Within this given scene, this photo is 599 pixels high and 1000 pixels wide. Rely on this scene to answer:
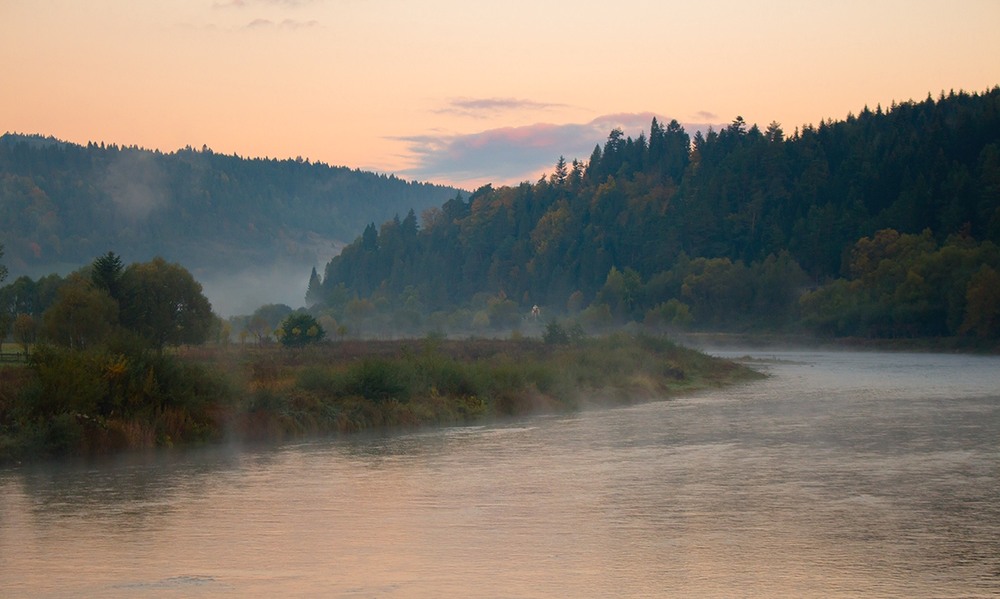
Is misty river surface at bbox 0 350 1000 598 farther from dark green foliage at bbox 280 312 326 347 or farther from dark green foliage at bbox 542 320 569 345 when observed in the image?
dark green foliage at bbox 280 312 326 347

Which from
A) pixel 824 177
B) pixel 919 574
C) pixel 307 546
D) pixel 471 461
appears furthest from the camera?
pixel 824 177

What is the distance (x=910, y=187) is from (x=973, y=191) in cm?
1241

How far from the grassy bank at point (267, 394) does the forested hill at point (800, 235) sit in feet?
212

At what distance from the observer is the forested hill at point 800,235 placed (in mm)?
117250

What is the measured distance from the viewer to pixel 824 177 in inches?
6540

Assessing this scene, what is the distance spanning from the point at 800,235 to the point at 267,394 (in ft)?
427

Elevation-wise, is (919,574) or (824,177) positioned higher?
(824,177)

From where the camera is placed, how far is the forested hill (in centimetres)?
11725

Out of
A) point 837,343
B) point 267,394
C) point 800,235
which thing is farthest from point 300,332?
point 800,235

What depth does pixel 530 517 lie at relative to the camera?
796 inches

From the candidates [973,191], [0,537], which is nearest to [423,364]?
[0,537]

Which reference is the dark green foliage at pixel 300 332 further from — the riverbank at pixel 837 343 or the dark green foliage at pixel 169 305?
the riverbank at pixel 837 343

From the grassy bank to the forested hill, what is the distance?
64.5 metres

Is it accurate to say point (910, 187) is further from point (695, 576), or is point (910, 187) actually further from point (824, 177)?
point (695, 576)
